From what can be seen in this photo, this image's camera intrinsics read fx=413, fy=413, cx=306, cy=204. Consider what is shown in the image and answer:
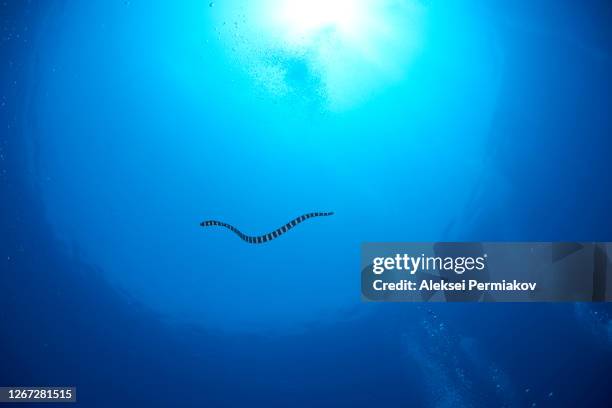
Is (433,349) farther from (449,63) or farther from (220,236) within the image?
(449,63)

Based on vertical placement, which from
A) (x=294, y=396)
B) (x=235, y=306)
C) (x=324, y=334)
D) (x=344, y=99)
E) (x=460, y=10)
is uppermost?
(x=460, y=10)

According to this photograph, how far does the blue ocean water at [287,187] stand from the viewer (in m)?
2.96

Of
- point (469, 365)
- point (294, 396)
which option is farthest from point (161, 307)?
point (469, 365)

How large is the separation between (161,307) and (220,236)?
71 cm

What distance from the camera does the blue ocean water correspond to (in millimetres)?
2965

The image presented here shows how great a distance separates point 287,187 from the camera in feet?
9.84

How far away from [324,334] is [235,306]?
697mm

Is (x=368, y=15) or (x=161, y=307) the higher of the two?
(x=368, y=15)

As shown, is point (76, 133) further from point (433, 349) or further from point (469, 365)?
point (469, 365)

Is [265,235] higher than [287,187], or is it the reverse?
[287,187]

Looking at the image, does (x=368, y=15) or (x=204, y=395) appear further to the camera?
(x=204, y=395)

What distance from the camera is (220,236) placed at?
9.93 feet

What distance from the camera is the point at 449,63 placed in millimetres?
2969

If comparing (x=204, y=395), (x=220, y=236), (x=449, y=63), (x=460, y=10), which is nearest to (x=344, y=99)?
(x=449, y=63)
